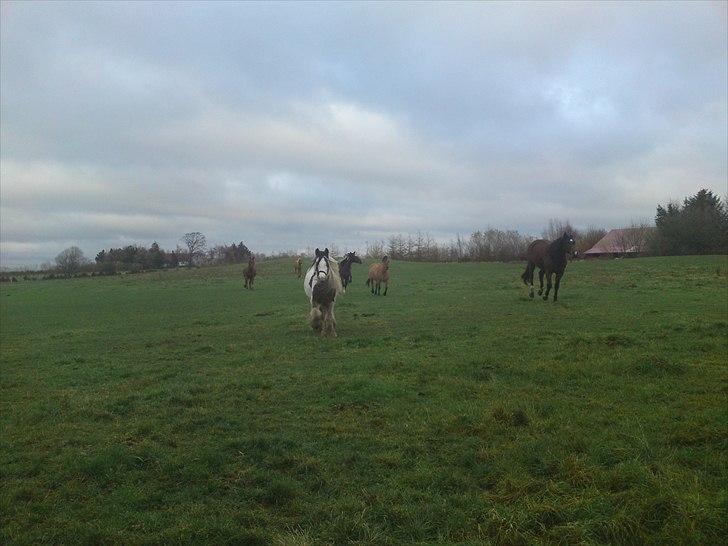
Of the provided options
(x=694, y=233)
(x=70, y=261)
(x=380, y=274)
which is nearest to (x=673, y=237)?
(x=694, y=233)

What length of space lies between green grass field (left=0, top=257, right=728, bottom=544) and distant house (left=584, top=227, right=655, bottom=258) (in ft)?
192

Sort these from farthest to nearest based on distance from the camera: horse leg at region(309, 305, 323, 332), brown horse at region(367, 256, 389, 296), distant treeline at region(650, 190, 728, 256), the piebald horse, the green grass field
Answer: distant treeline at region(650, 190, 728, 256), brown horse at region(367, 256, 389, 296), horse leg at region(309, 305, 323, 332), the piebald horse, the green grass field

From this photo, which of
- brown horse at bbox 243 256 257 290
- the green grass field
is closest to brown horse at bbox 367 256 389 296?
brown horse at bbox 243 256 257 290

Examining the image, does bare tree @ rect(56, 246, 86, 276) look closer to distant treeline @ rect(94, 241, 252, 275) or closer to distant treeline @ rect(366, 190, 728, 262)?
distant treeline @ rect(94, 241, 252, 275)

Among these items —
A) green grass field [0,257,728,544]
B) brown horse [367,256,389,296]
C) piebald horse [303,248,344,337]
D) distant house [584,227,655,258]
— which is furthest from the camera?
distant house [584,227,655,258]

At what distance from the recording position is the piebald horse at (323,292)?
12.7 meters

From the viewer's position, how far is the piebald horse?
41.7ft

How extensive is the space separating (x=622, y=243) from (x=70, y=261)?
7854cm

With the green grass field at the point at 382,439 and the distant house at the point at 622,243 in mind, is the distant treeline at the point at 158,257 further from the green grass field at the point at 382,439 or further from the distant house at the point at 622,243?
the green grass field at the point at 382,439

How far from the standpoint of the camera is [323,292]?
12867mm

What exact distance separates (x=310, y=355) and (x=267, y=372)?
1616mm

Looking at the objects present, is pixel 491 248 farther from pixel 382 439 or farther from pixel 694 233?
pixel 382 439

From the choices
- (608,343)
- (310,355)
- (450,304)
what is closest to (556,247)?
(450,304)

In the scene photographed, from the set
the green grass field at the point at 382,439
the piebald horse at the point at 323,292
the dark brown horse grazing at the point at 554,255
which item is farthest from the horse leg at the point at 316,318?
the dark brown horse grazing at the point at 554,255
